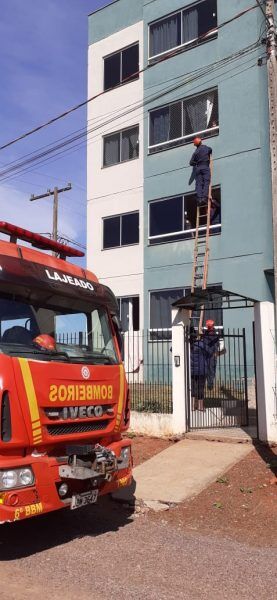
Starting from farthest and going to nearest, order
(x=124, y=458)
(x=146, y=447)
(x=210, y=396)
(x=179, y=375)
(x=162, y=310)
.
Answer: (x=162, y=310) → (x=210, y=396) → (x=179, y=375) → (x=146, y=447) → (x=124, y=458)

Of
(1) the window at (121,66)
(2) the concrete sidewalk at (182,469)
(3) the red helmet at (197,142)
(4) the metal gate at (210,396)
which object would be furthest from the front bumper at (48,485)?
(1) the window at (121,66)

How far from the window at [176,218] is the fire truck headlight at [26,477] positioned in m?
12.5

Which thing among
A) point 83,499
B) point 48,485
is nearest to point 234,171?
point 83,499

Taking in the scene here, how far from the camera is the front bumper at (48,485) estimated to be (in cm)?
464

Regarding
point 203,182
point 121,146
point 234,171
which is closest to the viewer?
point 234,171

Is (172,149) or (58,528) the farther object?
(172,149)

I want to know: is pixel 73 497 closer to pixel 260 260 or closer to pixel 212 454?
pixel 212 454

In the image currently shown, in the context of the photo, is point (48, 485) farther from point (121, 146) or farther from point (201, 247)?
point (121, 146)

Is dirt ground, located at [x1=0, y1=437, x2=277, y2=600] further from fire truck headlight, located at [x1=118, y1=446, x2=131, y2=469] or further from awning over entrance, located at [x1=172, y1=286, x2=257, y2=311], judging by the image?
awning over entrance, located at [x1=172, y1=286, x2=257, y2=311]

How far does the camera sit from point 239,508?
681 centimetres

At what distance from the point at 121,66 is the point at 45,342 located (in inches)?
658

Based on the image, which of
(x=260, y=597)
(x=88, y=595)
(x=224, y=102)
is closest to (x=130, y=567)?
(x=88, y=595)

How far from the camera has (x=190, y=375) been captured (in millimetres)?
10727

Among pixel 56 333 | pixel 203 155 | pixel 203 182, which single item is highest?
pixel 203 155
